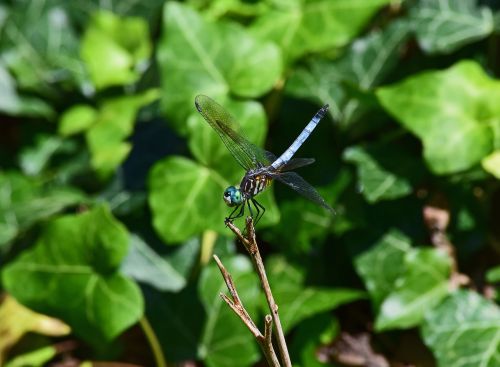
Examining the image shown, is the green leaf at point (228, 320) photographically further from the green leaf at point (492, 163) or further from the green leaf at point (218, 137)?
the green leaf at point (492, 163)

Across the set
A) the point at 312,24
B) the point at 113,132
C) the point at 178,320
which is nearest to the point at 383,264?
the point at 178,320

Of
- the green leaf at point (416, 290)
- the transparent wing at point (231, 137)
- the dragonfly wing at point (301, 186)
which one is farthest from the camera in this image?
the green leaf at point (416, 290)

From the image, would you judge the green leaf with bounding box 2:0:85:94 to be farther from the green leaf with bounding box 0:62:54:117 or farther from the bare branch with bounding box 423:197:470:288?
the bare branch with bounding box 423:197:470:288

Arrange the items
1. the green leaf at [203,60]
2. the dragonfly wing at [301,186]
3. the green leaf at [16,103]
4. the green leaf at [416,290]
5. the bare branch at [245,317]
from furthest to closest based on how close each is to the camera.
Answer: the green leaf at [16,103] → the green leaf at [203,60] → the green leaf at [416,290] → the dragonfly wing at [301,186] → the bare branch at [245,317]

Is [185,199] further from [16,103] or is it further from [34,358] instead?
[16,103]

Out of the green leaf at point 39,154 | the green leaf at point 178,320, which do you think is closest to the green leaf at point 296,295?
the green leaf at point 178,320

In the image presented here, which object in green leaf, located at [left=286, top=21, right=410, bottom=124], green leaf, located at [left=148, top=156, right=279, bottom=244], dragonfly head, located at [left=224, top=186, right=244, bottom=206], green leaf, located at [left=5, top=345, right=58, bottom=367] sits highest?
green leaf, located at [left=286, top=21, right=410, bottom=124]

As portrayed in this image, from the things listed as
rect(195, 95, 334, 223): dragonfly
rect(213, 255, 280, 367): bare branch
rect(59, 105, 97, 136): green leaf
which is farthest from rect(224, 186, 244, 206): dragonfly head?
rect(59, 105, 97, 136): green leaf
